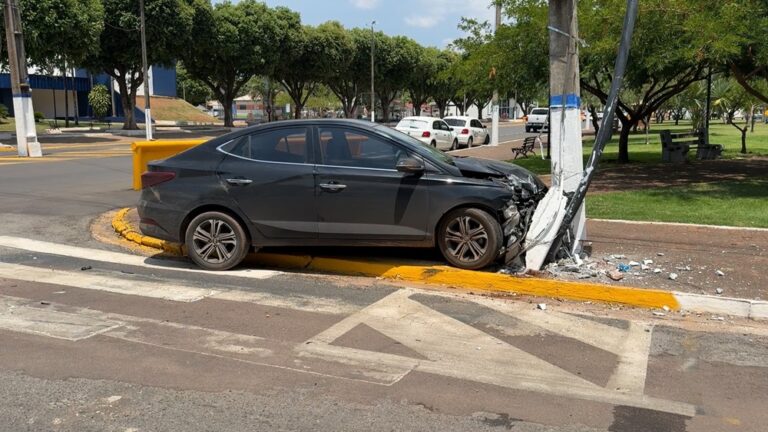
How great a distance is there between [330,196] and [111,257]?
3015 mm

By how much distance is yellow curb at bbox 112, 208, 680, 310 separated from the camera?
6145 mm

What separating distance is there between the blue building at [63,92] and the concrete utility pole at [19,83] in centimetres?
3801

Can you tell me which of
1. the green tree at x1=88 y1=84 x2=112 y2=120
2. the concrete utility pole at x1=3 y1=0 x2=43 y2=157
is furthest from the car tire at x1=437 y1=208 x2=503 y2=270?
the green tree at x1=88 y1=84 x2=112 y2=120

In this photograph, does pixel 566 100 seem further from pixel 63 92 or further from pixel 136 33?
pixel 63 92

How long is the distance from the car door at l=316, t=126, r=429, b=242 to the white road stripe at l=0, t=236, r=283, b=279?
1.00m

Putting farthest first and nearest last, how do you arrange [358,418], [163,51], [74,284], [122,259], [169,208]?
1. [163,51]
2. [122,259]
3. [169,208]
4. [74,284]
5. [358,418]

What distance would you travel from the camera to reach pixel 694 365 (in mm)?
4688

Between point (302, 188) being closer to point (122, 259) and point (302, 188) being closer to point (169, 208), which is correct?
point (169, 208)

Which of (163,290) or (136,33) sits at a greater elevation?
(136,33)

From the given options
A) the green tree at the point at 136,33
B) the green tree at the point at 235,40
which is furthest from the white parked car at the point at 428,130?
the green tree at the point at 235,40

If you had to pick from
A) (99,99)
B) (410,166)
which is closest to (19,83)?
(410,166)

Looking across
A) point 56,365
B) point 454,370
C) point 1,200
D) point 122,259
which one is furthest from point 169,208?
point 1,200

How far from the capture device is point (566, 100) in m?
7.12

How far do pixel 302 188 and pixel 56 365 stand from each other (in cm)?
313
